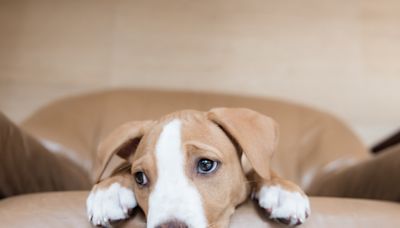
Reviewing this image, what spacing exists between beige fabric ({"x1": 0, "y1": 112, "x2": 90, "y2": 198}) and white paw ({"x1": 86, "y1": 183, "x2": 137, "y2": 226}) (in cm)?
27

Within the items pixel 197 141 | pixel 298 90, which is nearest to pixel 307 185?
pixel 298 90

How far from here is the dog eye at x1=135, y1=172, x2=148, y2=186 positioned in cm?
121

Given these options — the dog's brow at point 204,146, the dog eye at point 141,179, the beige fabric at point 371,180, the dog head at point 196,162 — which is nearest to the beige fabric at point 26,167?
the dog head at point 196,162

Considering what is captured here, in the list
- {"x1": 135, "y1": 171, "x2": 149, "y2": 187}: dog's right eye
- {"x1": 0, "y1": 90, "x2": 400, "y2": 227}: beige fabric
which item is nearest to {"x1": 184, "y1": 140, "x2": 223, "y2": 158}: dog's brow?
{"x1": 135, "y1": 171, "x2": 149, "y2": 187}: dog's right eye

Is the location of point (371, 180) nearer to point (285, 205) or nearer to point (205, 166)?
point (285, 205)

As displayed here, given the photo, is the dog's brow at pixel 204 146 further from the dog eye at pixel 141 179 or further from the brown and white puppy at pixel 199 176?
the dog eye at pixel 141 179

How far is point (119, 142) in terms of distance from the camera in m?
1.32

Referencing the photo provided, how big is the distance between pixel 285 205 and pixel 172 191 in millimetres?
257

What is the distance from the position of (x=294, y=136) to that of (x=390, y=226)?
986 mm

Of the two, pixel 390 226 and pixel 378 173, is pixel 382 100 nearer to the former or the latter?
pixel 378 173

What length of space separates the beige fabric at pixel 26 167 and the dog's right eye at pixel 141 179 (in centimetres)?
35

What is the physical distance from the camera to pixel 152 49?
8.70 ft

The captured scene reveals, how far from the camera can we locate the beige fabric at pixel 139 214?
1155 mm

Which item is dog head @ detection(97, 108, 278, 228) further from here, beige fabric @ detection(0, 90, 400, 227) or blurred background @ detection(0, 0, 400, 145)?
blurred background @ detection(0, 0, 400, 145)
